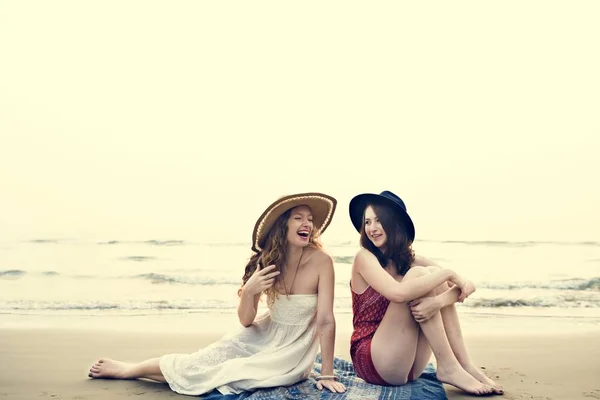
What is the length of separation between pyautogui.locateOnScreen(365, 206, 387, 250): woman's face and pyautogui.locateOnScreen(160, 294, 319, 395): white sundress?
49cm

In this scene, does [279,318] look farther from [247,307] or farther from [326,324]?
[326,324]

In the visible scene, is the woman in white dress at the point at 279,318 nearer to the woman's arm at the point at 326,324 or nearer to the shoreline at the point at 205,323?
the woman's arm at the point at 326,324

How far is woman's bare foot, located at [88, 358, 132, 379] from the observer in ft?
13.0

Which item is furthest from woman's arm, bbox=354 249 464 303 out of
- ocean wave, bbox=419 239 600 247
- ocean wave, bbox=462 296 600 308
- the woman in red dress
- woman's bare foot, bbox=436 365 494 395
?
ocean wave, bbox=419 239 600 247

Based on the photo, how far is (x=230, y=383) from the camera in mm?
3541

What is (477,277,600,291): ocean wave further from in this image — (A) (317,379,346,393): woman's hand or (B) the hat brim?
(A) (317,379,346,393): woman's hand

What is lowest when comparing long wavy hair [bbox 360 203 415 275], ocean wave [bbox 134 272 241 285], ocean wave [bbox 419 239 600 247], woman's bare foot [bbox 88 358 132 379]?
ocean wave [bbox 134 272 241 285]

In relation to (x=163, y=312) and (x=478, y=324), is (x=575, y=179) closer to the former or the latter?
(x=478, y=324)

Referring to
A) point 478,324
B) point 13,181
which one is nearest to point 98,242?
point 13,181

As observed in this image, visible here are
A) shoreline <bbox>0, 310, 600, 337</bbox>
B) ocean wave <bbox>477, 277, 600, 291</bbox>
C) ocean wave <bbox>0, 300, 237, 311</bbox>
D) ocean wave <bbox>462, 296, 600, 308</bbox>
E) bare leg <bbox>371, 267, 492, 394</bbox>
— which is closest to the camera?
bare leg <bbox>371, 267, 492, 394</bbox>

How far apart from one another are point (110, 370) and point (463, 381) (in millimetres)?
2154

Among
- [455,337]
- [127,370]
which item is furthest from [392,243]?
[127,370]

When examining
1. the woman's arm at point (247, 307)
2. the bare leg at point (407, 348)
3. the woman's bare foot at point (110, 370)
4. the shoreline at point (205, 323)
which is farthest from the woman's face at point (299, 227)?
the shoreline at point (205, 323)

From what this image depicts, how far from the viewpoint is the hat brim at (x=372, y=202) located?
145 inches
